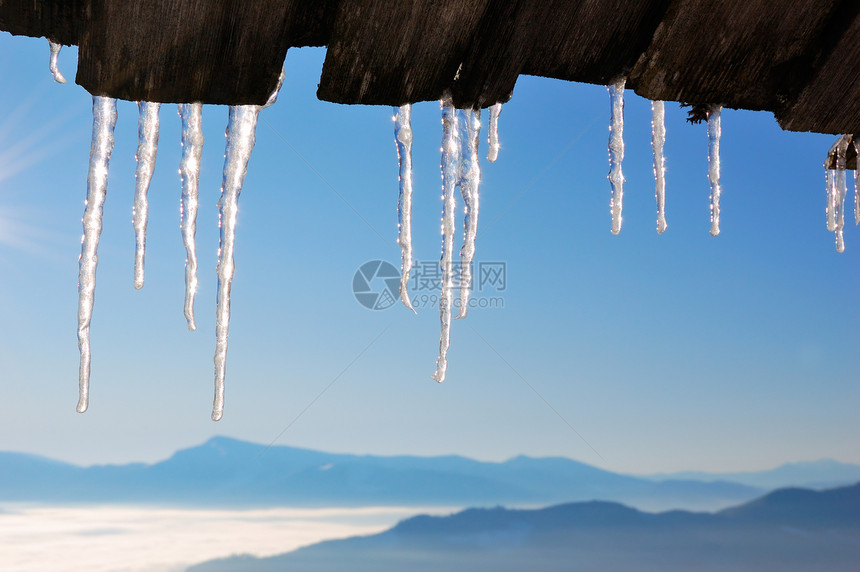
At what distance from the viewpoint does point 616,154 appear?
2600mm

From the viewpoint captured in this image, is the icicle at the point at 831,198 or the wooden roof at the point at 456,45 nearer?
the wooden roof at the point at 456,45

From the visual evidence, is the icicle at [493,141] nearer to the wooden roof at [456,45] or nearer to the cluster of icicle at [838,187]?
the wooden roof at [456,45]

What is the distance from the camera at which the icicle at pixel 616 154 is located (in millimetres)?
2178

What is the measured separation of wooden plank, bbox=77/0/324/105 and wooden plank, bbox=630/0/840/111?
0.99m

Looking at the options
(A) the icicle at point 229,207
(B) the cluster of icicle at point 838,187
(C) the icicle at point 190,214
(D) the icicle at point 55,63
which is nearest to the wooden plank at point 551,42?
(A) the icicle at point 229,207

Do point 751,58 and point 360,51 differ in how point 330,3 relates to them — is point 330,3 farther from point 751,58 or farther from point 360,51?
point 751,58

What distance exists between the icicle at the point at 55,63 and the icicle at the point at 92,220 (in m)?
0.12

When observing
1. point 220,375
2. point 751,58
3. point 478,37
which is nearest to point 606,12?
point 478,37

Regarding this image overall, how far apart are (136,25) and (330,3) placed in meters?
0.47

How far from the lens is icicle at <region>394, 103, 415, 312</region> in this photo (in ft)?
7.27

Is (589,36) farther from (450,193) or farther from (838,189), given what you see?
(838,189)

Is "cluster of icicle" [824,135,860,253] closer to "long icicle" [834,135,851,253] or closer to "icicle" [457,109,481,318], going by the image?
"long icicle" [834,135,851,253]

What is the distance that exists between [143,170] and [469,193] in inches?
46.0

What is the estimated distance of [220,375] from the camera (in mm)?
2326
